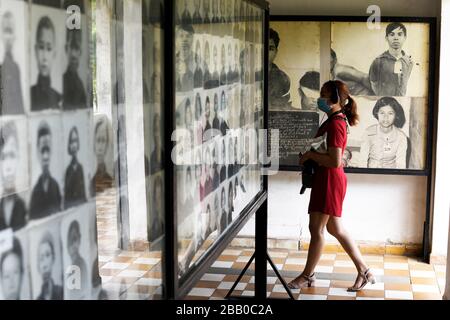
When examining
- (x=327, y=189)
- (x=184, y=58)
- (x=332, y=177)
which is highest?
(x=184, y=58)

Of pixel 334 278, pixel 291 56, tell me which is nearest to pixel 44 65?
pixel 334 278

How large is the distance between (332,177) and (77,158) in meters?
4.26

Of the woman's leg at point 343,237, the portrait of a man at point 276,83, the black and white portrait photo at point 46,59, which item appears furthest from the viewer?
the portrait of a man at point 276,83

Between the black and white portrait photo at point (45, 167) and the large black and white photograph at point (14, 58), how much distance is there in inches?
3.5

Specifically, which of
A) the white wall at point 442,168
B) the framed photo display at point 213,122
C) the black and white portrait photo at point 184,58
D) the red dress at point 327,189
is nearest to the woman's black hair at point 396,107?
the white wall at point 442,168

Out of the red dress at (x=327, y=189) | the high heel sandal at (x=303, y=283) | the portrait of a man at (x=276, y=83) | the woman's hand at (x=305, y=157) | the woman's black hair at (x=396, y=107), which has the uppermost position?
the portrait of a man at (x=276, y=83)

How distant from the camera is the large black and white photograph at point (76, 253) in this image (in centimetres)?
197

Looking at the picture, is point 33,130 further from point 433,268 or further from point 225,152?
point 433,268

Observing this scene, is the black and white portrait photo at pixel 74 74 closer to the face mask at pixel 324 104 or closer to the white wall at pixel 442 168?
the face mask at pixel 324 104

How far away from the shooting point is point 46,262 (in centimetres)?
188

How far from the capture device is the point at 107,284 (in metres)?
2.23

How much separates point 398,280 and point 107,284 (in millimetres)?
4954

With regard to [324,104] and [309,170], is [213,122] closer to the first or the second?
[309,170]

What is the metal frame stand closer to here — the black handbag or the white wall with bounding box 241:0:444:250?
the black handbag
